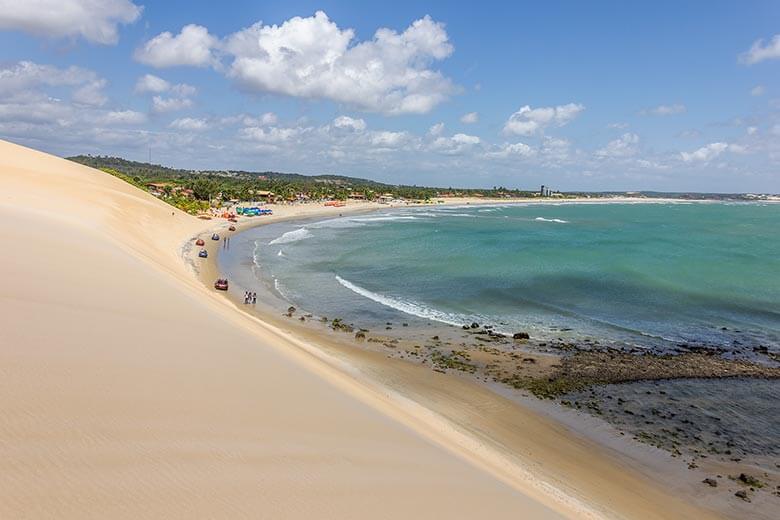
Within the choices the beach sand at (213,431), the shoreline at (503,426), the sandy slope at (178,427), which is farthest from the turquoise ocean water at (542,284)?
the sandy slope at (178,427)

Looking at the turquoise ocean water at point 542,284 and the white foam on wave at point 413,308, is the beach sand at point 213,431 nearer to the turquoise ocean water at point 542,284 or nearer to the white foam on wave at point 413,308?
the white foam on wave at point 413,308

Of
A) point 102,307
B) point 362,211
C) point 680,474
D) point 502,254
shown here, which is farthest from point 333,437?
point 362,211

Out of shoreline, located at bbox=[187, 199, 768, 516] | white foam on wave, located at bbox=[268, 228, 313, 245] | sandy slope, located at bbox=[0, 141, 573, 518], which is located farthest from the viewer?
white foam on wave, located at bbox=[268, 228, 313, 245]

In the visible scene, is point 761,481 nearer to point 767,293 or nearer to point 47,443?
point 47,443

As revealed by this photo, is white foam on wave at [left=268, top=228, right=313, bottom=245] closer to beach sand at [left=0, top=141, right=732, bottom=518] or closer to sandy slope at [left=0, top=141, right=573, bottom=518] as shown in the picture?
beach sand at [left=0, top=141, right=732, bottom=518]

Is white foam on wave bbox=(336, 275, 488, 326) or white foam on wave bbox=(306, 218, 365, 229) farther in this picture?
white foam on wave bbox=(306, 218, 365, 229)

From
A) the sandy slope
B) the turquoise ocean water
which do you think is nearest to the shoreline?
the sandy slope
